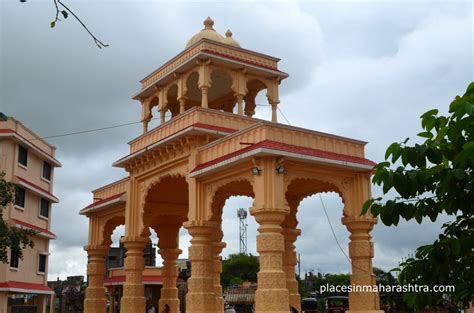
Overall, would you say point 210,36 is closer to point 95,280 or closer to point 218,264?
point 218,264

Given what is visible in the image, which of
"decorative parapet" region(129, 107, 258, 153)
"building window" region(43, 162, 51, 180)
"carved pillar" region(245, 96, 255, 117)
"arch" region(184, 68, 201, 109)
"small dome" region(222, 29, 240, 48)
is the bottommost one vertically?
"decorative parapet" region(129, 107, 258, 153)

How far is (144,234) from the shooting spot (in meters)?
19.6

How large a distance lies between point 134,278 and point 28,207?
11.9 m

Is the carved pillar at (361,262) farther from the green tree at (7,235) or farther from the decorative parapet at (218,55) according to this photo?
the green tree at (7,235)

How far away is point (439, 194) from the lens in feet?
12.4

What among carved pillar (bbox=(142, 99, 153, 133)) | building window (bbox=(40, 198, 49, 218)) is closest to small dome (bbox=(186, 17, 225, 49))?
carved pillar (bbox=(142, 99, 153, 133))

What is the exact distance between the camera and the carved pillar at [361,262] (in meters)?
14.9

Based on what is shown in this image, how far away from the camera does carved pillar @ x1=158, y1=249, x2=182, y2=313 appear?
900 inches

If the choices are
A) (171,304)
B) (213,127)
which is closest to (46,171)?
(171,304)

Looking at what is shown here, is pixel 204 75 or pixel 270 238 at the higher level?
pixel 204 75

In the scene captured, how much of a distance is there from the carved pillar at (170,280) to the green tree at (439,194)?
19533mm

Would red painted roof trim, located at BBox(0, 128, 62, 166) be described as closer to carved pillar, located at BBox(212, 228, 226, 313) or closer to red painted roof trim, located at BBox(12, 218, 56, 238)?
red painted roof trim, located at BBox(12, 218, 56, 238)

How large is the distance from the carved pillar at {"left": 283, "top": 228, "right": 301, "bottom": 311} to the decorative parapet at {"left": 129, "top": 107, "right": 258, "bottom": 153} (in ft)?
13.9

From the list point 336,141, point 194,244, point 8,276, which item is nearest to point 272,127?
point 336,141
